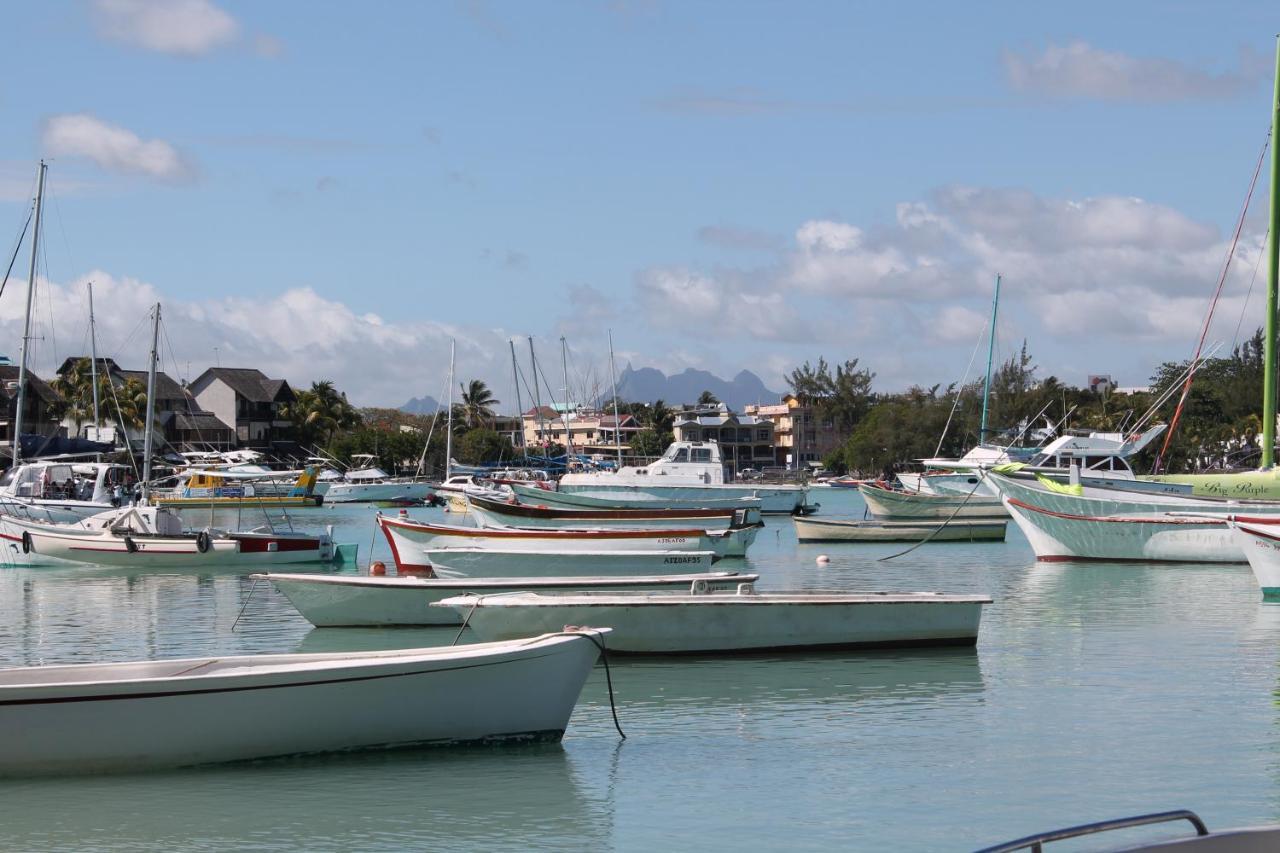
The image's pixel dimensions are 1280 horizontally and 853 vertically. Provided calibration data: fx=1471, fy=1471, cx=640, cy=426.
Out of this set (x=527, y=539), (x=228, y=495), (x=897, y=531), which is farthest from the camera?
(x=228, y=495)

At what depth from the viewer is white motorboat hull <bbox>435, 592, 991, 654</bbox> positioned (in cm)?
2005

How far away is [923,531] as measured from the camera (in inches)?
1912

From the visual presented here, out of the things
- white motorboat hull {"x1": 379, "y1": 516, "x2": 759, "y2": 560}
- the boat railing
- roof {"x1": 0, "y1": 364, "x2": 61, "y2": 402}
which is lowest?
white motorboat hull {"x1": 379, "y1": 516, "x2": 759, "y2": 560}

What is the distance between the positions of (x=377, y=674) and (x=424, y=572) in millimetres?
19650

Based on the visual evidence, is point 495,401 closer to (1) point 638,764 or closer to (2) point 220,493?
(2) point 220,493

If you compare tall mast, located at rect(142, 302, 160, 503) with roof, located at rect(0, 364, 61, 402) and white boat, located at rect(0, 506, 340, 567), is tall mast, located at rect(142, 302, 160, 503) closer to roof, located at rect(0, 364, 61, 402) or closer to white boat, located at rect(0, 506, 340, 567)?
white boat, located at rect(0, 506, 340, 567)

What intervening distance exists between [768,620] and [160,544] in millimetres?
23029

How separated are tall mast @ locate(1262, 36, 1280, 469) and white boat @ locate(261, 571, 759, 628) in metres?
22.7

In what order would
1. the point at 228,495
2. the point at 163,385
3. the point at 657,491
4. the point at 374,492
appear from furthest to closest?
1. the point at 163,385
2. the point at 374,492
3. the point at 228,495
4. the point at 657,491

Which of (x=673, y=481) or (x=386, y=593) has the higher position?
(x=673, y=481)

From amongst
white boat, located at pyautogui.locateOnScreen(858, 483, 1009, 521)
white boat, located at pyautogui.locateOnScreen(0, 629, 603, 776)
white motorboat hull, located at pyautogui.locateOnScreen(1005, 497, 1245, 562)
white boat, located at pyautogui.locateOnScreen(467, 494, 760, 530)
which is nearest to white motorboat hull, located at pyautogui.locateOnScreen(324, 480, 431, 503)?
white boat, located at pyautogui.locateOnScreen(858, 483, 1009, 521)

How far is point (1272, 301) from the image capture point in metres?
40.3

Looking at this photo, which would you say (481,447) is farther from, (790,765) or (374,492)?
(790,765)

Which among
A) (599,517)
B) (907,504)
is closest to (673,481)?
(907,504)
